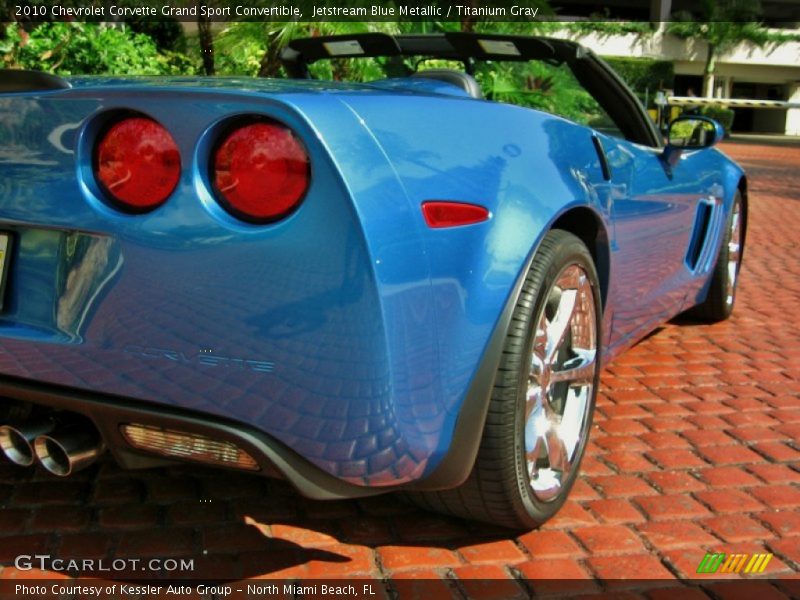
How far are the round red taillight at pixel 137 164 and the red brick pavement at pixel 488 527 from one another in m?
0.94

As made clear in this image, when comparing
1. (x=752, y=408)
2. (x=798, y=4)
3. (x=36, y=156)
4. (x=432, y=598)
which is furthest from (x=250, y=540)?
(x=798, y=4)

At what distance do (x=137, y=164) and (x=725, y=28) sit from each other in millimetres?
51464

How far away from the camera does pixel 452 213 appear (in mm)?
1830

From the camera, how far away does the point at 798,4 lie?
56.6m

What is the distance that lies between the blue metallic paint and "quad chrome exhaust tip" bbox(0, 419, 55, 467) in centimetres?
16

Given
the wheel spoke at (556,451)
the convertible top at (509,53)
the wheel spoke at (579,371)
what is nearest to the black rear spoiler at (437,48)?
the convertible top at (509,53)

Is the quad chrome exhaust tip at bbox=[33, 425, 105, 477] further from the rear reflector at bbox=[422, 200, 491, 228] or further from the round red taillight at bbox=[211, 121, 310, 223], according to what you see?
the rear reflector at bbox=[422, 200, 491, 228]

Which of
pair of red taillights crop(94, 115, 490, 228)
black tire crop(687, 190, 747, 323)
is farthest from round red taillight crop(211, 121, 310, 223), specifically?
black tire crop(687, 190, 747, 323)

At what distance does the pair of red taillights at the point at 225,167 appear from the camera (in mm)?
1666

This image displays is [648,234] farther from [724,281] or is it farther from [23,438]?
[23,438]

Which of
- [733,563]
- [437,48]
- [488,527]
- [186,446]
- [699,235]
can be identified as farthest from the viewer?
[699,235]

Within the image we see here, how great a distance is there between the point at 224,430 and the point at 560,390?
44.8 inches

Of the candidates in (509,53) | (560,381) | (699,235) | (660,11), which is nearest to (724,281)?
(699,235)

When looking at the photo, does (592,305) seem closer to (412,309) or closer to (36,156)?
(412,309)
